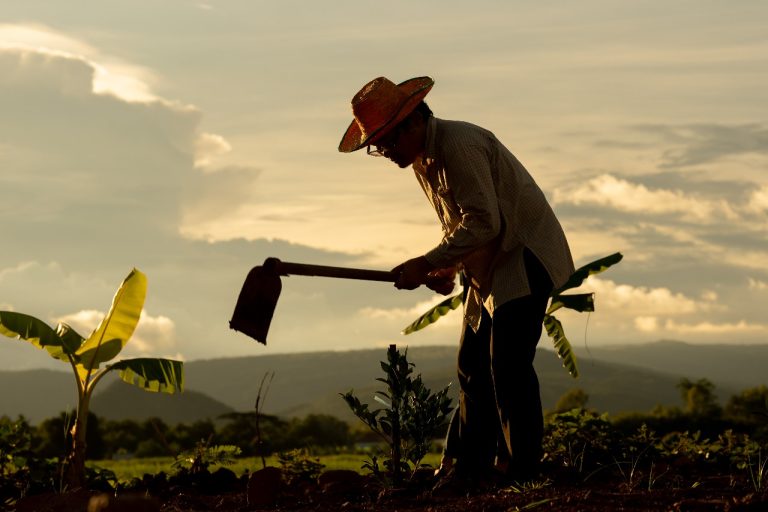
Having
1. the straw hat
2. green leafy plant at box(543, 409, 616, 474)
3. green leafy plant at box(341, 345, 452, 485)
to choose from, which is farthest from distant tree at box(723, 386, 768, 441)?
the straw hat

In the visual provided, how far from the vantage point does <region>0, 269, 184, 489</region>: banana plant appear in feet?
22.5

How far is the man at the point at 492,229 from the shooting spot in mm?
5289

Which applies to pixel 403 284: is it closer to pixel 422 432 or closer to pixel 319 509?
pixel 422 432

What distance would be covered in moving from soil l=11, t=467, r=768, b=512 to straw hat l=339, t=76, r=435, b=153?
193cm

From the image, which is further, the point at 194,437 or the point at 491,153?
the point at 194,437

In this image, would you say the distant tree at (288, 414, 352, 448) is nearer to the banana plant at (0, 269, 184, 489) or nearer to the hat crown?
the banana plant at (0, 269, 184, 489)

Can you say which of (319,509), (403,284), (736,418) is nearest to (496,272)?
(403,284)

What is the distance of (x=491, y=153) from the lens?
215 inches

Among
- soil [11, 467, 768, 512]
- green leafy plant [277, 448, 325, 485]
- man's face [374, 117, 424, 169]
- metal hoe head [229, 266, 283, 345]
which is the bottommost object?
soil [11, 467, 768, 512]

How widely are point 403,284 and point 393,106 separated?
38.0 inches

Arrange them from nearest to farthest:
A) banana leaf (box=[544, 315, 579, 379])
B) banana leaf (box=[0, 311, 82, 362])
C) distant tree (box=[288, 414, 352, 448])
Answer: banana leaf (box=[0, 311, 82, 362])
banana leaf (box=[544, 315, 579, 379])
distant tree (box=[288, 414, 352, 448])

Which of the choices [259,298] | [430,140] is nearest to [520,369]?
[430,140]

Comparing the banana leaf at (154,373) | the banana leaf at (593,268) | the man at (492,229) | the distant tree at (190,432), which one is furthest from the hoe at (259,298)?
the distant tree at (190,432)

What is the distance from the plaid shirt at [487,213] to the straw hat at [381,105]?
0.19m
